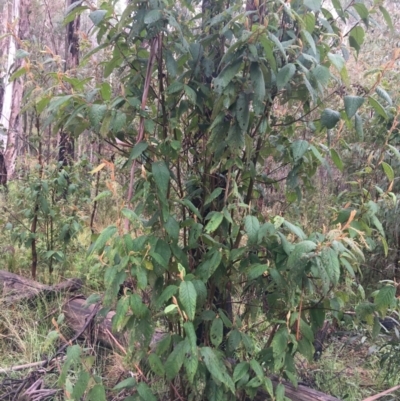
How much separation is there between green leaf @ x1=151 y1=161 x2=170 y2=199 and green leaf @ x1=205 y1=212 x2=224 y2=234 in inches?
7.6

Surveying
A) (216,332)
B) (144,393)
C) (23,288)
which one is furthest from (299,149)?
(23,288)

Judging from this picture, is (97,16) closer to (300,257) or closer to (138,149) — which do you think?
(138,149)

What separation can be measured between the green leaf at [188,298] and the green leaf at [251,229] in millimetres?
285

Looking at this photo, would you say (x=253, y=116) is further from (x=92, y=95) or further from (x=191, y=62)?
(x=92, y=95)

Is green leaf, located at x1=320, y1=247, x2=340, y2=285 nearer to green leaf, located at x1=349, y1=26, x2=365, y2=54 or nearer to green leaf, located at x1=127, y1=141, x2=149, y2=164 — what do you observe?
green leaf, located at x1=127, y1=141, x2=149, y2=164

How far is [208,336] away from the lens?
1822 millimetres

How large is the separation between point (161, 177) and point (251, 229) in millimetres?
371

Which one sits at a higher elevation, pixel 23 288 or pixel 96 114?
pixel 96 114

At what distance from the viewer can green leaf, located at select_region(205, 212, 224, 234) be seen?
1527 millimetres

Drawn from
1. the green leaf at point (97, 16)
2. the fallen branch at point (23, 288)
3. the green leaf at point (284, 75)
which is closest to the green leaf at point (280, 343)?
the green leaf at point (284, 75)

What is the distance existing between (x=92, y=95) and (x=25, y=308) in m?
2.23

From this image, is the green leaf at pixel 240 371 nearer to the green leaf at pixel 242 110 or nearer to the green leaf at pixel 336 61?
the green leaf at pixel 242 110

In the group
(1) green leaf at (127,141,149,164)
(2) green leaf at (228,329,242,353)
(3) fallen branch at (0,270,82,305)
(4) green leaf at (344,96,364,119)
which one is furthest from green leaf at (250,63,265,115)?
(3) fallen branch at (0,270,82,305)

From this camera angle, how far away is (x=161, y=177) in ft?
4.97
